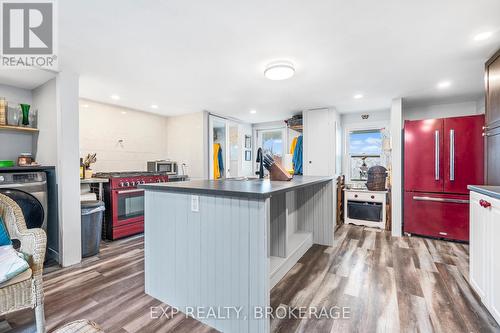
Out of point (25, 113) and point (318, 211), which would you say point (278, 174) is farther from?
point (25, 113)

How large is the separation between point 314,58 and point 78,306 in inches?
118

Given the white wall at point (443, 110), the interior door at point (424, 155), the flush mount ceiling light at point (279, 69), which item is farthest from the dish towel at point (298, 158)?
the flush mount ceiling light at point (279, 69)

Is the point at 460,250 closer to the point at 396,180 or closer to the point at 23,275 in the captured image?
the point at 396,180

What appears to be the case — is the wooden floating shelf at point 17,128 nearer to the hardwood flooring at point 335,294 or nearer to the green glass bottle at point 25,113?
the green glass bottle at point 25,113

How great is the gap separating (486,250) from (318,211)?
5.70 feet

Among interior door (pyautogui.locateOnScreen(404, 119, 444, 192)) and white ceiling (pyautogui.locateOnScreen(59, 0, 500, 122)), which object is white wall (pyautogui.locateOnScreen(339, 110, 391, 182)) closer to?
interior door (pyautogui.locateOnScreen(404, 119, 444, 192))

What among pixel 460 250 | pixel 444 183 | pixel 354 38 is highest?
pixel 354 38

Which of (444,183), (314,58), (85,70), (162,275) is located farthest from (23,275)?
(444,183)

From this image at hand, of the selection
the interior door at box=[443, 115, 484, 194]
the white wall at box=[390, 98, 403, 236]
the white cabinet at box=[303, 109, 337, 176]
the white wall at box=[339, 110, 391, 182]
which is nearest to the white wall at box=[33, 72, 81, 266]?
the white cabinet at box=[303, 109, 337, 176]

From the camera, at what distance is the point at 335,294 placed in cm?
200

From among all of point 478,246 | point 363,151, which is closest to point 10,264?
point 478,246

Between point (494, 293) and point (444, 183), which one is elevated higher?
point (444, 183)

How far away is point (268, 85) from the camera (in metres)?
3.10

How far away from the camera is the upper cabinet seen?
2178mm
